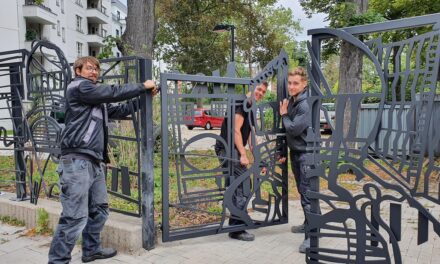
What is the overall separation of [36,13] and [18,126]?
2733cm

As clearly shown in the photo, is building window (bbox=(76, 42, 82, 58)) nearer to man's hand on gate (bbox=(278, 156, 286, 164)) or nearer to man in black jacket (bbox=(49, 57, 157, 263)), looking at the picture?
man's hand on gate (bbox=(278, 156, 286, 164))

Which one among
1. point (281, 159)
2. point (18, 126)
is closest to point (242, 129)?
point (281, 159)

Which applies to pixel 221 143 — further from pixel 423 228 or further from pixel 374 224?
pixel 423 228

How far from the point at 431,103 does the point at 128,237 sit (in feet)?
10.0

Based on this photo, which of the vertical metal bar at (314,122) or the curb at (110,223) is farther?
the curb at (110,223)

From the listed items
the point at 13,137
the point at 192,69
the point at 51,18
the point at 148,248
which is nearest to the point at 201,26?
the point at 192,69

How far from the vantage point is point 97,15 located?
139ft

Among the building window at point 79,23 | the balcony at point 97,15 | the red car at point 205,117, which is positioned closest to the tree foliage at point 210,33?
the building window at point 79,23

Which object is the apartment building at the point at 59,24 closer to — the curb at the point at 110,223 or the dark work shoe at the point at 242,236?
the curb at the point at 110,223

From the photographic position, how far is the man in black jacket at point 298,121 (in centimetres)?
419

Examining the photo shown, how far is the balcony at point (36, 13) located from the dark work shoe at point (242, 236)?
28877 mm

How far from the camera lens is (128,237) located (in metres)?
4.16

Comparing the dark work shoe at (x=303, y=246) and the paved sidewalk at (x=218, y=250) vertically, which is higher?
the dark work shoe at (x=303, y=246)

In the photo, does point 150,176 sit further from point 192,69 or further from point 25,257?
point 192,69
